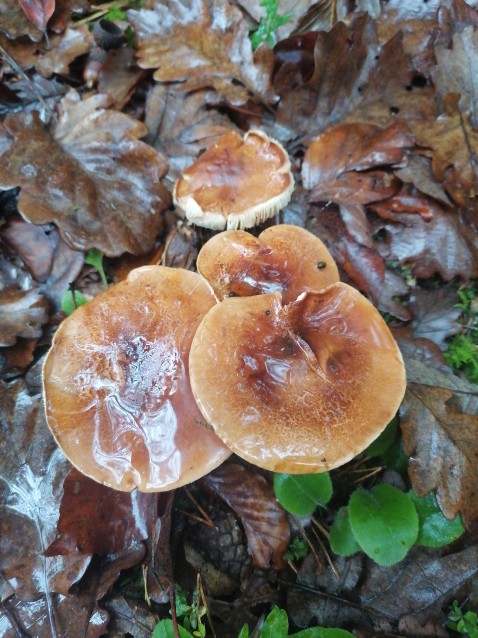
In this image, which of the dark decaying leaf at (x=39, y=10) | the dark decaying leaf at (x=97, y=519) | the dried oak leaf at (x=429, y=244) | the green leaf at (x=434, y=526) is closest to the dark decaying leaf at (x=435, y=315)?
the dried oak leaf at (x=429, y=244)

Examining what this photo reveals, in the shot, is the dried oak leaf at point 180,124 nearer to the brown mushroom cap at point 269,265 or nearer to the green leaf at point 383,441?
the brown mushroom cap at point 269,265

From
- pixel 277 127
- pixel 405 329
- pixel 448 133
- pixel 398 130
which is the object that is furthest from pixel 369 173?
pixel 405 329

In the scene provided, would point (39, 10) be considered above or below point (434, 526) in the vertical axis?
above

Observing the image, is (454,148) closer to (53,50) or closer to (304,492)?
(304,492)

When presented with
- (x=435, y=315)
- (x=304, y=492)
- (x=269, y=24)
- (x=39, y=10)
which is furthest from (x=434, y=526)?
(x=39, y=10)

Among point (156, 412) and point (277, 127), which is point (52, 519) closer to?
point (156, 412)

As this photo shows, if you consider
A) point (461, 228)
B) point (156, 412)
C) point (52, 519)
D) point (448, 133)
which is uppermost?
point (448, 133)

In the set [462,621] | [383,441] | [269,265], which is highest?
[269,265]
